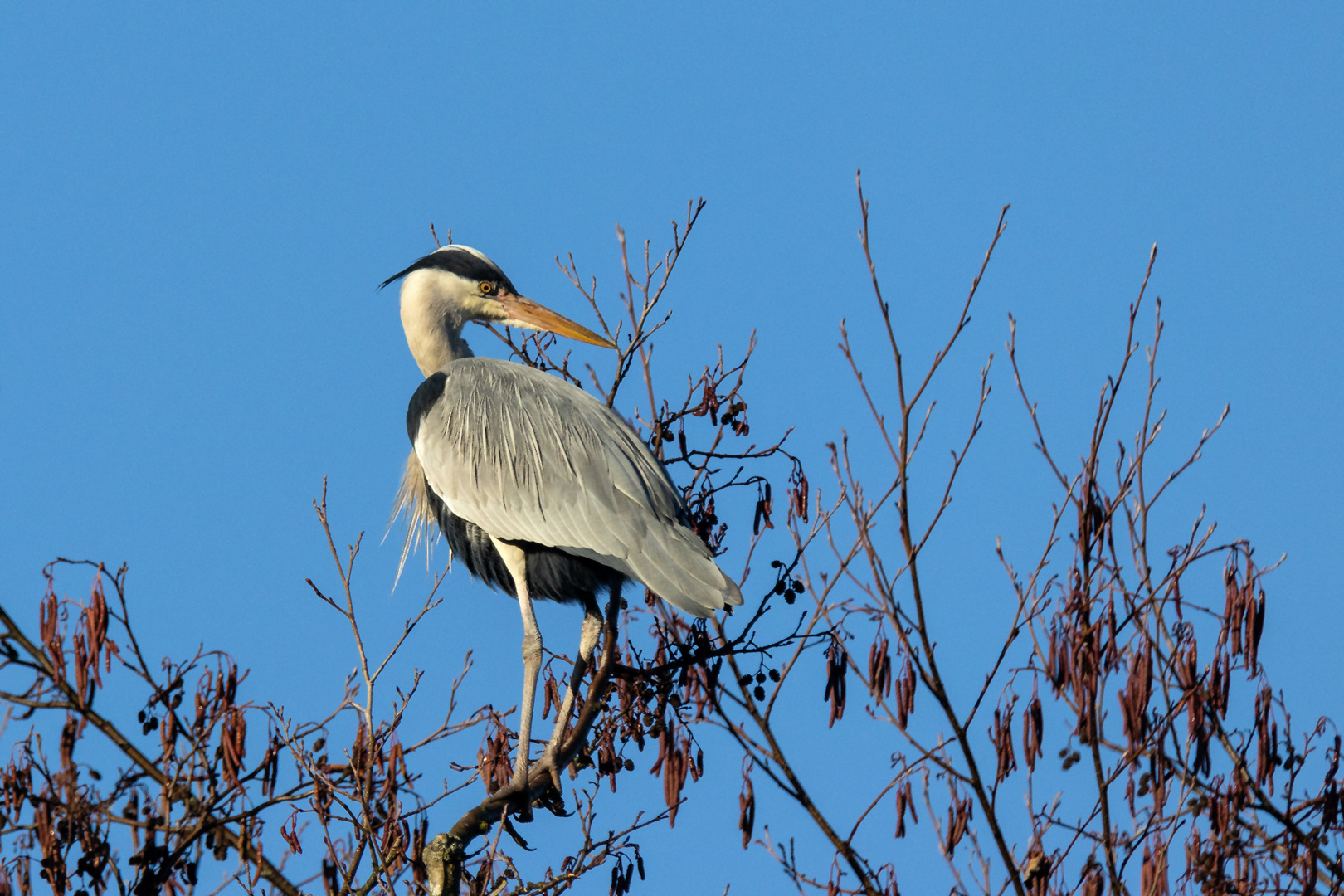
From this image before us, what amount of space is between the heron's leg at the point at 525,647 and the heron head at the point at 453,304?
3.92 ft

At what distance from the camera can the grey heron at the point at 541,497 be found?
5086 mm

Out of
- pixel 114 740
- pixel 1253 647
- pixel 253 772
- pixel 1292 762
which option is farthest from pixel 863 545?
pixel 114 740

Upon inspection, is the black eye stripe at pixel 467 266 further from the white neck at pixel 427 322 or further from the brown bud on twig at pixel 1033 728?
the brown bud on twig at pixel 1033 728

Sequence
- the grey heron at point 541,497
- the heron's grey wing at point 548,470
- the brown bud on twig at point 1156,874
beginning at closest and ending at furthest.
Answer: the brown bud on twig at point 1156,874 < the grey heron at point 541,497 < the heron's grey wing at point 548,470

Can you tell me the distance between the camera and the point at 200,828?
3787 mm

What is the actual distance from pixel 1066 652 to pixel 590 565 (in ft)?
7.25

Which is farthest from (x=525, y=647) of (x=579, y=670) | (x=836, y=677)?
(x=836, y=677)

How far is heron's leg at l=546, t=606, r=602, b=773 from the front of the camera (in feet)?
16.0

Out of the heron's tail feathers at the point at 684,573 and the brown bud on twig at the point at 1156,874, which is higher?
the heron's tail feathers at the point at 684,573

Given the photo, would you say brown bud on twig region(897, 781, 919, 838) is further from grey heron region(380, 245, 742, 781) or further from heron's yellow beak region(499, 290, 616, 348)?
heron's yellow beak region(499, 290, 616, 348)

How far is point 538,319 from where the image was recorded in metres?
6.55

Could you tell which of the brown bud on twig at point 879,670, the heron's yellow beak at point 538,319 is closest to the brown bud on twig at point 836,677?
the brown bud on twig at point 879,670

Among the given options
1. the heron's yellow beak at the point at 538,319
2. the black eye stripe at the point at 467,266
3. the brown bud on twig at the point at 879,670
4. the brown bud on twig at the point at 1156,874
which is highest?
the black eye stripe at the point at 467,266

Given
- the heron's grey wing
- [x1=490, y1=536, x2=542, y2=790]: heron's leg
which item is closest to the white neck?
the heron's grey wing
